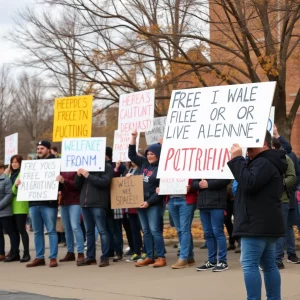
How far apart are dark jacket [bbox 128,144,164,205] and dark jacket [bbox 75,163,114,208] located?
59cm

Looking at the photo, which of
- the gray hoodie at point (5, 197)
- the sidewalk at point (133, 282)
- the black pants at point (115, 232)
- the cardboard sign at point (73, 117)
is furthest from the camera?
the gray hoodie at point (5, 197)

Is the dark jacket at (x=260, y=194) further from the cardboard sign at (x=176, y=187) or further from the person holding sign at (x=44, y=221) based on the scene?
the person holding sign at (x=44, y=221)

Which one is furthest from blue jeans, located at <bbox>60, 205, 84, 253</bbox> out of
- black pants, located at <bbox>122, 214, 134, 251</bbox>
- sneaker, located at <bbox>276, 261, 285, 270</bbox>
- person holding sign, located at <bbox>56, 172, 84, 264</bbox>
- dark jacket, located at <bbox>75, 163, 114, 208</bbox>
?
sneaker, located at <bbox>276, 261, 285, 270</bbox>

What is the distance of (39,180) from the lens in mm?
12266

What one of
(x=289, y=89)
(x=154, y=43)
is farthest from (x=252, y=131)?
(x=289, y=89)

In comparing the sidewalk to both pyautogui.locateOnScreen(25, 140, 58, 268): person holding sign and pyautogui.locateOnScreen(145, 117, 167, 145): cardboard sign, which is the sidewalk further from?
pyautogui.locateOnScreen(145, 117, 167, 145): cardboard sign

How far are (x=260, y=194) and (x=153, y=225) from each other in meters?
4.58

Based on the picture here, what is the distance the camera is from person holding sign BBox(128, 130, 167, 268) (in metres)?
11.2

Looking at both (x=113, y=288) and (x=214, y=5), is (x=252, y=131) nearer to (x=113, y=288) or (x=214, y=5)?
(x=113, y=288)

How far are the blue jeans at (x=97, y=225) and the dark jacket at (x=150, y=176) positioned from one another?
0.88m

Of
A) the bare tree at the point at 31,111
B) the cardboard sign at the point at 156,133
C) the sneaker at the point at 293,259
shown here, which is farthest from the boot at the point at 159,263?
the bare tree at the point at 31,111

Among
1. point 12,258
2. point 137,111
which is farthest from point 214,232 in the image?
point 12,258

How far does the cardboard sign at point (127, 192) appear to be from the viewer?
11.5 metres

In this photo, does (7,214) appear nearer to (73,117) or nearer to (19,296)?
(73,117)
